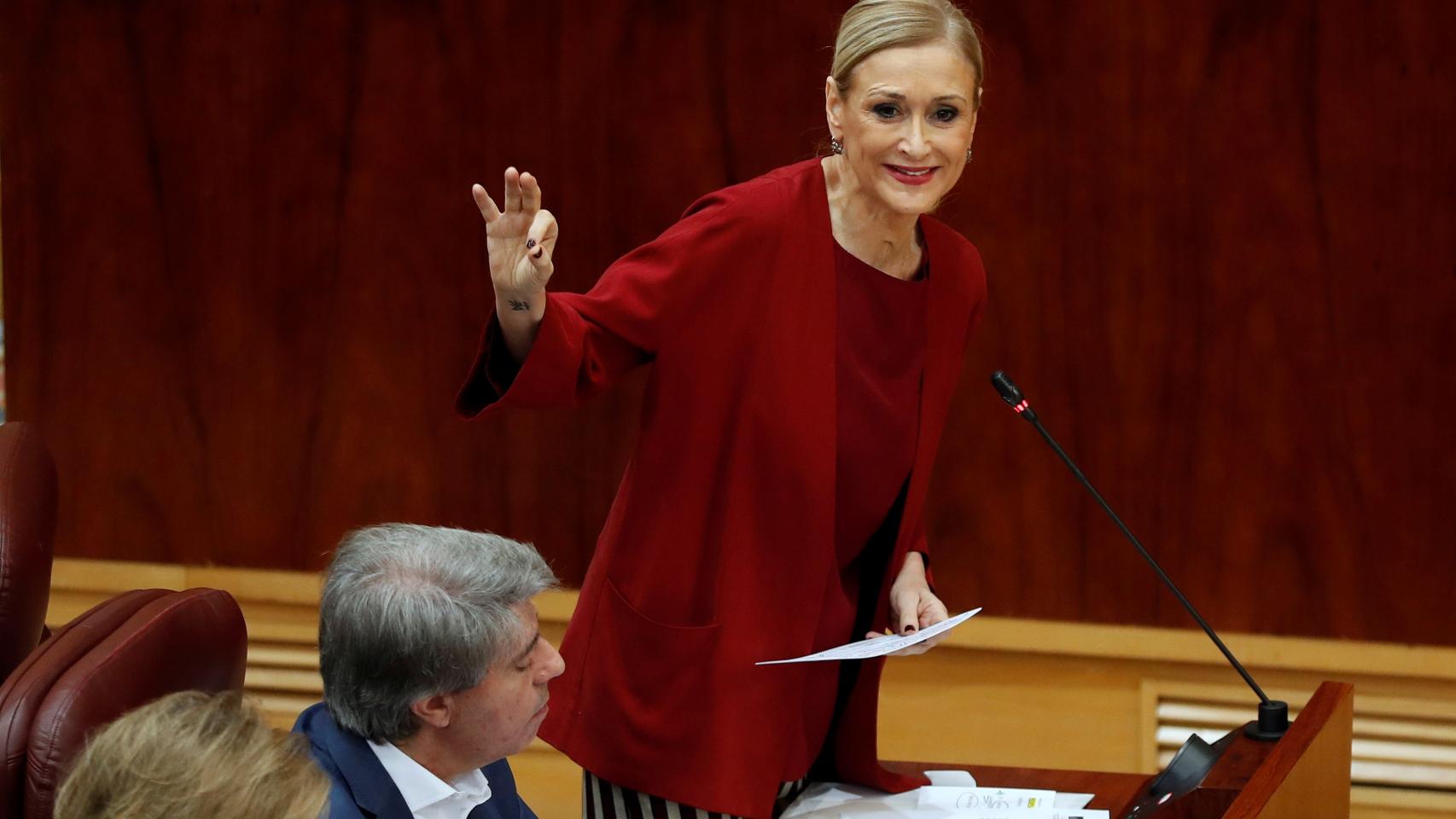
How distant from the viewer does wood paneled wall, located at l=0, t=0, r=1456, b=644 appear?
2951 mm

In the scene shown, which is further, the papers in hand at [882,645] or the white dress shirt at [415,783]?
the papers in hand at [882,645]

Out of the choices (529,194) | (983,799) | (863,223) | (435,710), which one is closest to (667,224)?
(863,223)

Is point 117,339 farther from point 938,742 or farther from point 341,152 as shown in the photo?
point 938,742

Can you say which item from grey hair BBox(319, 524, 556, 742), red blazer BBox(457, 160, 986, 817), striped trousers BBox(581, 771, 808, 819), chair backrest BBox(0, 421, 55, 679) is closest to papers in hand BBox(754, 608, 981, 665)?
red blazer BBox(457, 160, 986, 817)

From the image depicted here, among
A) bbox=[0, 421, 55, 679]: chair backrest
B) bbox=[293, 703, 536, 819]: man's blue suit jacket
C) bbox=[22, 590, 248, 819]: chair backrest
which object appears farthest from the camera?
bbox=[0, 421, 55, 679]: chair backrest

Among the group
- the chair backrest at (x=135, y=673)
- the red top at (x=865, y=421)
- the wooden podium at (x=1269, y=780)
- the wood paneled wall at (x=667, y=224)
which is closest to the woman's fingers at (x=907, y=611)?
the red top at (x=865, y=421)

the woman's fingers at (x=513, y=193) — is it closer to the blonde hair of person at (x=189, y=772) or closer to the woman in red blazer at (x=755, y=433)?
the woman in red blazer at (x=755, y=433)

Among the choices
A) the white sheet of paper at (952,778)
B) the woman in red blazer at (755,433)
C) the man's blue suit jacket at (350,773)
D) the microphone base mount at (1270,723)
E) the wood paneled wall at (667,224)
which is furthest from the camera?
the wood paneled wall at (667,224)

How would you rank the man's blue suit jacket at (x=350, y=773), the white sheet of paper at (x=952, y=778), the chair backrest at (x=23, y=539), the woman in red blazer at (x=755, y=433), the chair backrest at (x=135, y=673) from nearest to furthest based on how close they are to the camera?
the chair backrest at (x=135, y=673) → the man's blue suit jacket at (x=350, y=773) → the chair backrest at (x=23, y=539) → the woman in red blazer at (x=755, y=433) → the white sheet of paper at (x=952, y=778)

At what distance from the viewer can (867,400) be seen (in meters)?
1.92

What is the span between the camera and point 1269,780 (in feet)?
5.39

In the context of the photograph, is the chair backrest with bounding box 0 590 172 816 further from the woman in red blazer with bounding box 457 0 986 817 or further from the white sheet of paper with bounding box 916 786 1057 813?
the white sheet of paper with bounding box 916 786 1057 813

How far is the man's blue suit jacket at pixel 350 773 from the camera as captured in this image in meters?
1.48

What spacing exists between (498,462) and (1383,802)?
1.69 meters
